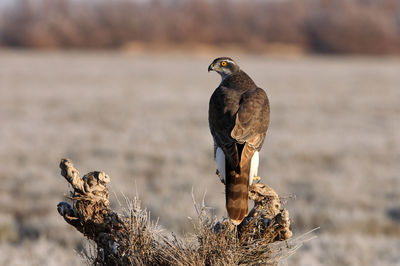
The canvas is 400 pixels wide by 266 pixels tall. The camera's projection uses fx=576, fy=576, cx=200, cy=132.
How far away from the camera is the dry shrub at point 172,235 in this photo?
3.55 meters

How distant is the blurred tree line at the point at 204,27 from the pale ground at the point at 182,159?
5325 centimetres

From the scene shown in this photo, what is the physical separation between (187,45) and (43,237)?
263 feet

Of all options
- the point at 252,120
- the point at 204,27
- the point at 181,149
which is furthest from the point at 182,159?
the point at 204,27

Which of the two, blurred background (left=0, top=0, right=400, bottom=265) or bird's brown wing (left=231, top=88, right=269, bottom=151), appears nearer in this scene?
bird's brown wing (left=231, top=88, right=269, bottom=151)

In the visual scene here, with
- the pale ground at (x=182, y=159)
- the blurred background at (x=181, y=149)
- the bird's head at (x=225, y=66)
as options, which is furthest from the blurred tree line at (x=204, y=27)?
the bird's head at (x=225, y=66)

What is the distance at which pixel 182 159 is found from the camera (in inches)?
635

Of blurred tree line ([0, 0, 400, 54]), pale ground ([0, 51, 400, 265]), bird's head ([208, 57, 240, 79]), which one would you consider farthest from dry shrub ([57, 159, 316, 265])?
blurred tree line ([0, 0, 400, 54])

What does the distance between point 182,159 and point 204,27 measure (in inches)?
3087

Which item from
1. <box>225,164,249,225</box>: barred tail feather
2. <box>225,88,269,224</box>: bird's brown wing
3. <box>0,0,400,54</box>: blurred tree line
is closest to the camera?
<box>225,164,249,225</box>: barred tail feather

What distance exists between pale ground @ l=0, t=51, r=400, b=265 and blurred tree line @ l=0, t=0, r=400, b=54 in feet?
175

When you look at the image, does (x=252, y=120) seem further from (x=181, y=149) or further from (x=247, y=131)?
(x=181, y=149)

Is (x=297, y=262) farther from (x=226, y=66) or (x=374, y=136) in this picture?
(x=374, y=136)

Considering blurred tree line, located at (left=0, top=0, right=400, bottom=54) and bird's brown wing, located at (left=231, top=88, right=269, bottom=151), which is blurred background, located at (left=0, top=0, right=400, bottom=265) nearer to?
bird's brown wing, located at (left=231, top=88, right=269, bottom=151)

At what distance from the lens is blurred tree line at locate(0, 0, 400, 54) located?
89.2 meters
